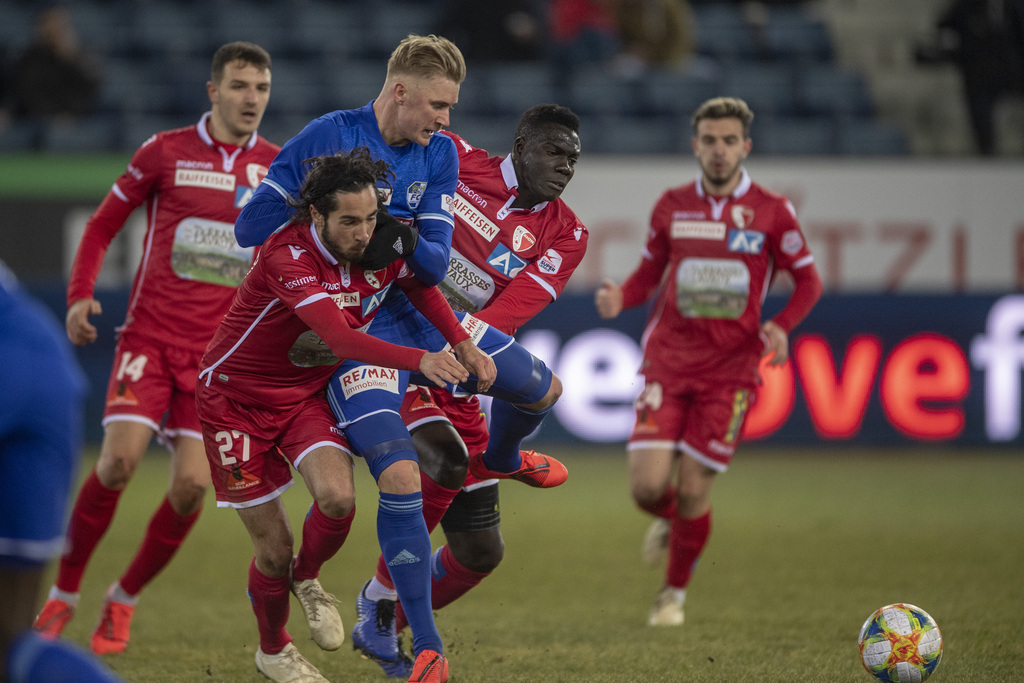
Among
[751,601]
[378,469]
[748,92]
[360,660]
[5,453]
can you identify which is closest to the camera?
[5,453]

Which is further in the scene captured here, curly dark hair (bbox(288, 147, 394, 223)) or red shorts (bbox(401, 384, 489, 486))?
red shorts (bbox(401, 384, 489, 486))

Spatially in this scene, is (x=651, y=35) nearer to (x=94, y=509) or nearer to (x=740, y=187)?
(x=740, y=187)

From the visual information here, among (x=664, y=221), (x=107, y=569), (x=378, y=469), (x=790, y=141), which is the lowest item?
(x=107, y=569)

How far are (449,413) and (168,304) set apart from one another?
1.43 meters

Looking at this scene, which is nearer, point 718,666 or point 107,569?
point 718,666

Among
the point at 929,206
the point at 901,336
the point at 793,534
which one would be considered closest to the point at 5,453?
the point at 793,534

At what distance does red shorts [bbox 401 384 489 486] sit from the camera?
14.5 feet

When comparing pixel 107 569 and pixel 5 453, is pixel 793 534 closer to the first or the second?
pixel 107 569

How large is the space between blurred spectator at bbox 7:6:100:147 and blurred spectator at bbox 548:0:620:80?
16.9ft

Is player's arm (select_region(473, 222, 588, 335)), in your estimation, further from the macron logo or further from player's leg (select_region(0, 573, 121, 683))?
player's leg (select_region(0, 573, 121, 683))

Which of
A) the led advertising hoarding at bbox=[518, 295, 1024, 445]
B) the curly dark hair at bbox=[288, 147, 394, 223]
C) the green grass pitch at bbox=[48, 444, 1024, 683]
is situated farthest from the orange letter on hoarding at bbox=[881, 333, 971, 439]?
the curly dark hair at bbox=[288, 147, 394, 223]

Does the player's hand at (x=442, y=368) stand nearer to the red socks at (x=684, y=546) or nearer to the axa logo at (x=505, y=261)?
the axa logo at (x=505, y=261)

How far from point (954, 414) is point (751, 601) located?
218 inches

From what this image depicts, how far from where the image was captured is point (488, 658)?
4578mm
